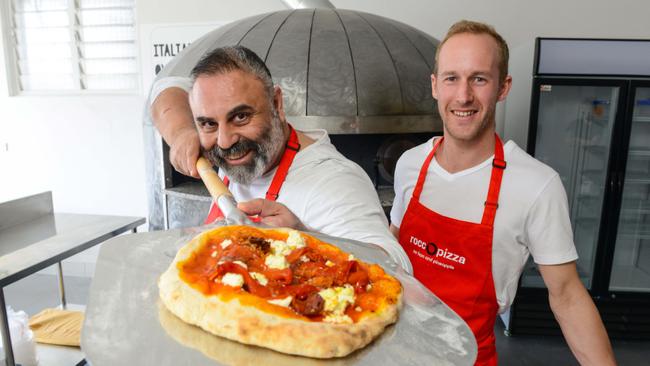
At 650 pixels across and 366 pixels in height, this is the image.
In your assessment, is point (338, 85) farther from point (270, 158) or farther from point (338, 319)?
point (338, 319)

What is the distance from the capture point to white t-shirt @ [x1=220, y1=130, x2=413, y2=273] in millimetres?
1275

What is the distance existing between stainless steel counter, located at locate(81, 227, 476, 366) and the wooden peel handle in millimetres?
329

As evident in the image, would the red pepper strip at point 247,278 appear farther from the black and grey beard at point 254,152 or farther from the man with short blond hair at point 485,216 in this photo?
the man with short blond hair at point 485,216

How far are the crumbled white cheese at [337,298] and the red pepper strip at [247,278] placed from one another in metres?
0.14

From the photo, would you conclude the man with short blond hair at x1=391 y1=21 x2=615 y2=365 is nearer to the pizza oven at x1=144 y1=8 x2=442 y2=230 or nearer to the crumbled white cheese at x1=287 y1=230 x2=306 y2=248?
the crumbled white cheese at x1=287 y1=230 x2=306 y2=248

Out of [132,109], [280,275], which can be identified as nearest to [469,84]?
[280,275]

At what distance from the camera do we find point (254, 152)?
1388 millimetres

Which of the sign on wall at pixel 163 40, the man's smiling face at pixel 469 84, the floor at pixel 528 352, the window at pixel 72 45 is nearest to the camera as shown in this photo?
the man's smiling face at pixel 469 84

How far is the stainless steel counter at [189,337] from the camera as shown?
820 mm

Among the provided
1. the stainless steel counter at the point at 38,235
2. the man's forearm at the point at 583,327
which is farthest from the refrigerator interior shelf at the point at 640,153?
the stainless steel counter at the point at 38,235

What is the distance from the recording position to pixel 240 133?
137 centimetres

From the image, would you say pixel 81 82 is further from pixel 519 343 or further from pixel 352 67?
pixel 519 343

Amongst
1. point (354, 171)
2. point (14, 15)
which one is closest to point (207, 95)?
point (354, 171)

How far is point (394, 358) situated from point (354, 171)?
68 cm
